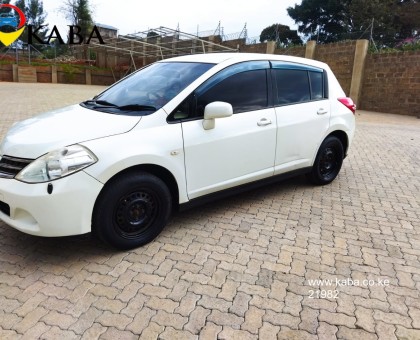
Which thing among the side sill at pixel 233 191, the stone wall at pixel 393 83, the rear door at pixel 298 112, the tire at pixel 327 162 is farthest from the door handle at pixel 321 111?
the stone wall at pixel 393 83

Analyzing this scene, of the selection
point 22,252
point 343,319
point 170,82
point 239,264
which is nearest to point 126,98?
point 170,82

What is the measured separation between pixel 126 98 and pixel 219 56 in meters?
1.08

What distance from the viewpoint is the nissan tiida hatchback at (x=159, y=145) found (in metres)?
2.59

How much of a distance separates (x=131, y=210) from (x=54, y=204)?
62 centimetres

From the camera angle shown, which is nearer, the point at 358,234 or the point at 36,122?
the point at 36,122

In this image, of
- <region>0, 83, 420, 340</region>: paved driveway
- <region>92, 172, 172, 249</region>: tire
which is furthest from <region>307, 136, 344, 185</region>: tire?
<region>92, 172, 172, 249</region>: tire

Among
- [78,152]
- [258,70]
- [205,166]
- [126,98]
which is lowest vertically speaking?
[205,166]

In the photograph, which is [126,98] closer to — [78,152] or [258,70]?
[78,152]

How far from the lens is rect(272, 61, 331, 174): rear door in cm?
397

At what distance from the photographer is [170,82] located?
3439 millimetres

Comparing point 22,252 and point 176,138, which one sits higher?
point 176,138

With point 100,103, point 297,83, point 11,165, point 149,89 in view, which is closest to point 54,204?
point 11,165

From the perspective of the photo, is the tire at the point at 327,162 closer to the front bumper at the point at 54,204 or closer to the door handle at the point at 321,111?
the door handle at the point at 321,111

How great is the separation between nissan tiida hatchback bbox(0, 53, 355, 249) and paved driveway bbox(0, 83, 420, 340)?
0.34 meters
